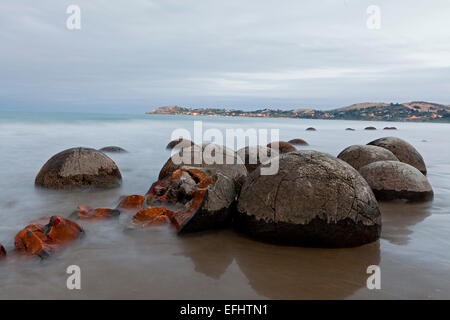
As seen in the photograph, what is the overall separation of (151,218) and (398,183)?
15.4 ft

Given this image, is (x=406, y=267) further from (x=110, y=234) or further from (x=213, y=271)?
(x=110, y=234)

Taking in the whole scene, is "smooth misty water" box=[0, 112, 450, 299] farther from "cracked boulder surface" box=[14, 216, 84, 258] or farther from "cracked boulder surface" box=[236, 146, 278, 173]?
"cracked boulder surface" box=[236, 146, 278, 173]

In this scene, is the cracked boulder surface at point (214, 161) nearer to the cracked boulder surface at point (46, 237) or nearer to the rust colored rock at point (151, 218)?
the rust colored rock at point (151, 218)

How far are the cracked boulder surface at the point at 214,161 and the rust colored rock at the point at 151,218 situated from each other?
168 cm

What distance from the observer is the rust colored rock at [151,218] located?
493cm

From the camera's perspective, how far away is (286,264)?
3762mm

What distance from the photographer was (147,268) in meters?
3.60

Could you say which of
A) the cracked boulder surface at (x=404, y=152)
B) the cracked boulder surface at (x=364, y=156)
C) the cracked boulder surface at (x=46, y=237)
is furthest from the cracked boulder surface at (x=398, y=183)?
the cracked boulder surface at (x=46, y=237)

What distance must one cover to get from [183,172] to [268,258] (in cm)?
267

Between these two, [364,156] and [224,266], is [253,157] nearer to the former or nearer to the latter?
[364,156]

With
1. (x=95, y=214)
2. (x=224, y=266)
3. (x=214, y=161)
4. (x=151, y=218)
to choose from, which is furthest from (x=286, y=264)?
(x=214, y=161)
